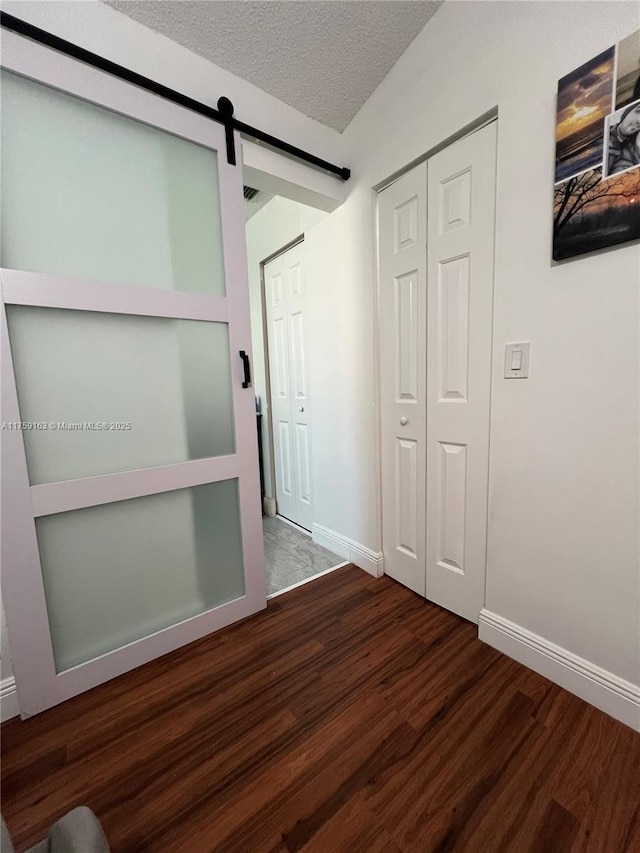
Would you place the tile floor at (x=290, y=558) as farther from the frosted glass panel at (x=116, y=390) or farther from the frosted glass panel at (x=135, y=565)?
the frosted glass panel at (x=116, y=390)

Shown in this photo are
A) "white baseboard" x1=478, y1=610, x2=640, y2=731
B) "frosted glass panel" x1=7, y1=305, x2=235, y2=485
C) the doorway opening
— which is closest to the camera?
"white baseboard" x1=478, y1=610, x2=640, y2=731

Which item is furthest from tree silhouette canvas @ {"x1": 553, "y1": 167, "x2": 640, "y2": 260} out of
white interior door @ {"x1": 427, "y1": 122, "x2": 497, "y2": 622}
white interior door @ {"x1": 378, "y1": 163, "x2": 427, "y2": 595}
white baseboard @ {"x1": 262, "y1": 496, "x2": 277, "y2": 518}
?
white baseboard @ {"x1": 262, "y1": 496, "x2": 277, "y2": 518}

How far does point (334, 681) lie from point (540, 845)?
2.22 feet

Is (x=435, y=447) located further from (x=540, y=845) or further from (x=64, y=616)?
(x=64, y=616)

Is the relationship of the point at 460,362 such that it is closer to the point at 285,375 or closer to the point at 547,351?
the point at 547,351

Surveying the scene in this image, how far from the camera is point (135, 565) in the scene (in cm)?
142

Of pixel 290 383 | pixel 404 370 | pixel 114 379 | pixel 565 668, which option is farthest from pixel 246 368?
pixel 565 668

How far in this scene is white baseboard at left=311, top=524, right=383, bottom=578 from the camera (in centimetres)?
198

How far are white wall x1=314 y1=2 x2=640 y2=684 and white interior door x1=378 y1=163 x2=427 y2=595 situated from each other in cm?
24

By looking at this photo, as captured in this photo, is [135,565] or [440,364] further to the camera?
[440,364]

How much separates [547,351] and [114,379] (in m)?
1.62

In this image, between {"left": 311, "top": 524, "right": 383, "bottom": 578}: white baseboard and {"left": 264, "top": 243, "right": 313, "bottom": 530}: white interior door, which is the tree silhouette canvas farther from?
{"left": 311, "top": 524, "right": 383, "bottom": 578}: white baseboard

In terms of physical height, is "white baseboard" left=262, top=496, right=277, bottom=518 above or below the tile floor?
above

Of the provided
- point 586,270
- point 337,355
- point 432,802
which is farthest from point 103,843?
point 337,355
